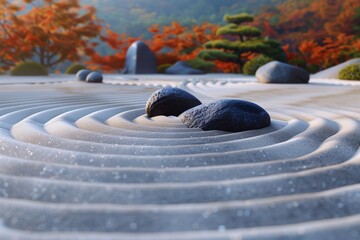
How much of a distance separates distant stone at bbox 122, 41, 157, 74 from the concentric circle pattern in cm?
1052

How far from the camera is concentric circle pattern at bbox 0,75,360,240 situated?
953mm

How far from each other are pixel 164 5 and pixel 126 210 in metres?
25.7

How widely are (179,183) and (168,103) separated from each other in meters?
1.20

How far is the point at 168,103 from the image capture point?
2.41 metres

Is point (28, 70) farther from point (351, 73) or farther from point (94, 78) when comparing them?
point (351, 73)

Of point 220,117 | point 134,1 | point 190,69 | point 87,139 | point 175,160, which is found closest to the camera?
point 175,160

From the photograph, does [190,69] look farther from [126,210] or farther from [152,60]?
[126,210]

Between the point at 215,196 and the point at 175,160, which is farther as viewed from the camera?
the point at 175,160

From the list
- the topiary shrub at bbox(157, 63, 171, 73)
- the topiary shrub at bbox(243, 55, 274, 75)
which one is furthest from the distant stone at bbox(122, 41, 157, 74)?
the topiary shrub at bbox(243, 55, 274, 75)

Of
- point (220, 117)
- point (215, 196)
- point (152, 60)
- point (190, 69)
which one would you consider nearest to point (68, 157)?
point (215, 196)

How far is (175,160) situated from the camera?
4.82 feet

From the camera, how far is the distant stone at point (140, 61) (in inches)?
492

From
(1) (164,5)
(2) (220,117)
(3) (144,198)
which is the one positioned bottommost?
(3) (144,198)

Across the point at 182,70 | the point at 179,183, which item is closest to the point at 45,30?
the point at 182,70
